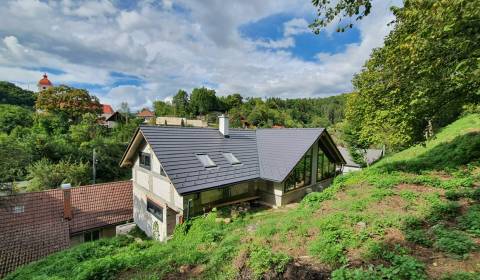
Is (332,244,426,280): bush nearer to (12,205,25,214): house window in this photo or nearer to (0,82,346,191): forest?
(0,82,346,191): forest

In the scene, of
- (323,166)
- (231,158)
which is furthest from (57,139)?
(323,166)

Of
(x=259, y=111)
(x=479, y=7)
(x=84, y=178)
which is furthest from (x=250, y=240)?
(x=259, y=111)

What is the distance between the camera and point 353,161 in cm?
3034

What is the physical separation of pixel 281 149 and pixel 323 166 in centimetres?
372

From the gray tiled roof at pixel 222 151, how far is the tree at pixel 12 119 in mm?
33336

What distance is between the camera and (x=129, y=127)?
39500 millimetres

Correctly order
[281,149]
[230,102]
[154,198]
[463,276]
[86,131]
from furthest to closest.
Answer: [230,102] < [86,131] < [281,149] < [154,198] < [463,276]

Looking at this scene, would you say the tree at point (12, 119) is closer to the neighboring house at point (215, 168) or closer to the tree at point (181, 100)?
the neighboring house at point (215, 168)

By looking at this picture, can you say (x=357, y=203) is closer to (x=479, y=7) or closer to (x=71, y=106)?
(x=479, y=7)

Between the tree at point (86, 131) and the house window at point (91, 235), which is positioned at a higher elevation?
the tree at point (86, 131)

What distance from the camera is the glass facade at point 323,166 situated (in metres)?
15.0

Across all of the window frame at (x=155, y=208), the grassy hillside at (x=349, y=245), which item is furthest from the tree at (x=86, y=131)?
the grassy hillside at (x=349, y=245)

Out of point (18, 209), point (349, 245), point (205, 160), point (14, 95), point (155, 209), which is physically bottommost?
point (18, 209)

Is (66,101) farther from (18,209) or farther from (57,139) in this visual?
(18,209)
